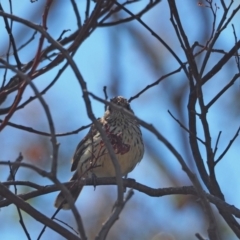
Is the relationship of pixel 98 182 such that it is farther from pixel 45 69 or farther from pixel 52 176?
Answer: pixel 52 176

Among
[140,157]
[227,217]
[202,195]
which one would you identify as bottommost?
[202,195]

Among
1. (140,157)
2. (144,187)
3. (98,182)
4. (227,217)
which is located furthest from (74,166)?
(227,217)

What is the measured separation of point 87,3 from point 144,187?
1088 millimetres

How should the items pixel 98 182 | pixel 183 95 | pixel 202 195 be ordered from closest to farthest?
pixel 202 195 < pixel 98 182 < pixel 183 95

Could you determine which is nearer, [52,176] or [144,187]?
[52,176]

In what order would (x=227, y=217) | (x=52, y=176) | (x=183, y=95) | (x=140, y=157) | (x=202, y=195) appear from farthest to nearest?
1. (x=183, y=95)
2. (x=140, y=157)
3. (x=227, y=217)
4. (x=202, y=195)
5. (x=52, y=176)

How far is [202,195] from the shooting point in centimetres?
262

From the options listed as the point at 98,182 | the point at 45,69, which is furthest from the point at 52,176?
the point at 98,182

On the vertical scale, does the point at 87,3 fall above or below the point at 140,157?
below

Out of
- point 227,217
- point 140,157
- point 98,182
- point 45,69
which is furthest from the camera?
point 140,157

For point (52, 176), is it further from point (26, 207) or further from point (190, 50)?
point (190, 50)

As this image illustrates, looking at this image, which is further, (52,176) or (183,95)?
(183,95)

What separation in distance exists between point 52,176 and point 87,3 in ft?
5.33

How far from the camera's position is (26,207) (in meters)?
3.41
